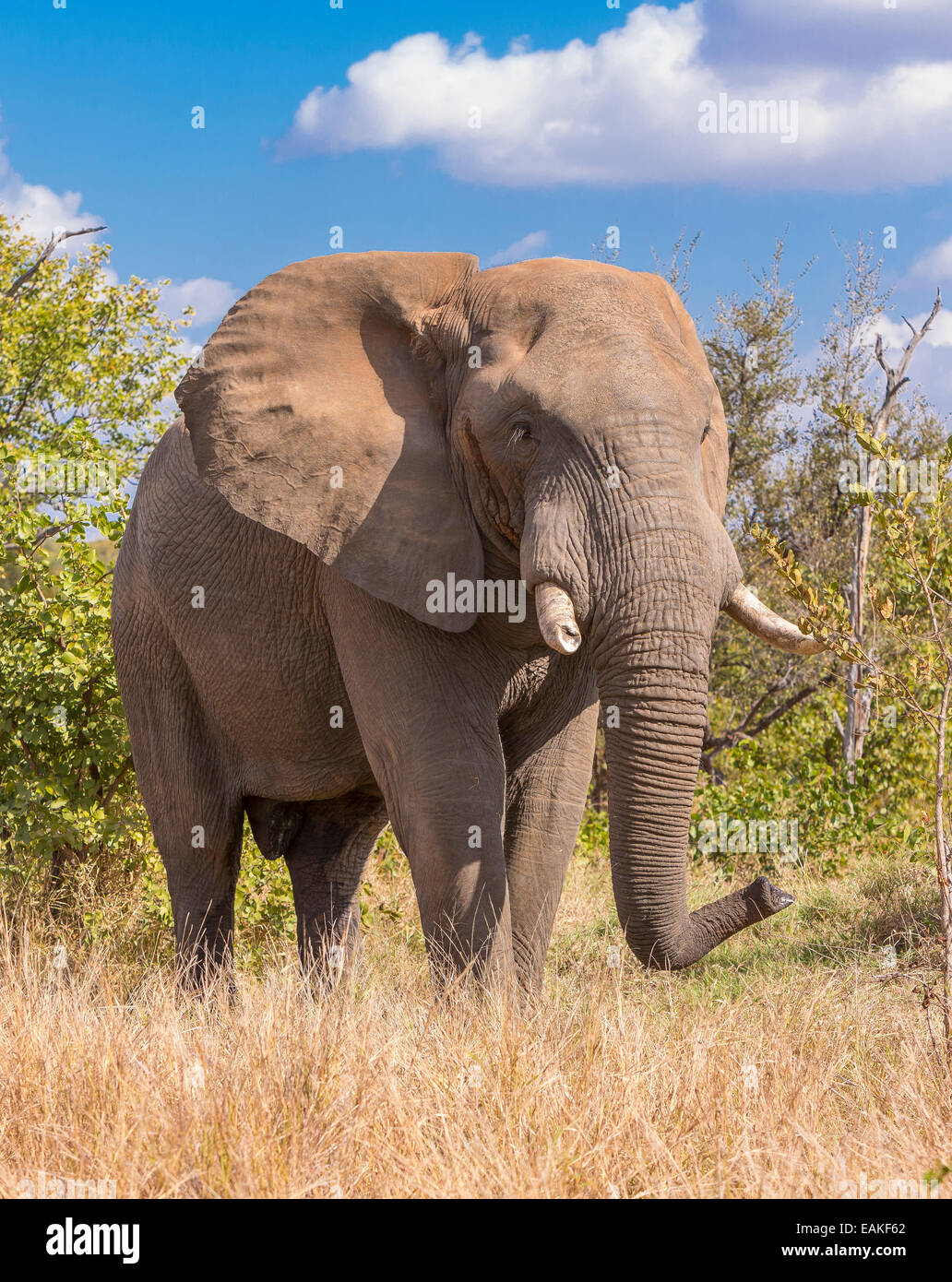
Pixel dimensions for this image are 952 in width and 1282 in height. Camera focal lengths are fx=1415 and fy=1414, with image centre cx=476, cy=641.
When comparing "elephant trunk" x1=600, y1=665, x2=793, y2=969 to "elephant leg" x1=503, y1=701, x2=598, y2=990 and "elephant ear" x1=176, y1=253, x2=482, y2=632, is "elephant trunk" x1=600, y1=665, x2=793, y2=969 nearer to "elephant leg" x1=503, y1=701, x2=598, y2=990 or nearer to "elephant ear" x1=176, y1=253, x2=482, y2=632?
"elephant ear" x1=176, y1=253, x2=482, y2=632

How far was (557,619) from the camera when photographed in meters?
4.46

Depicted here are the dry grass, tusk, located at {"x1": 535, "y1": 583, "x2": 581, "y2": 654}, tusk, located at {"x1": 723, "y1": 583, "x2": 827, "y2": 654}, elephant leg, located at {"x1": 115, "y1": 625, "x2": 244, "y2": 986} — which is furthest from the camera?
elephant leg, located at {"x1": 115, "y1": 625, "x2": 244, "y2": 986}

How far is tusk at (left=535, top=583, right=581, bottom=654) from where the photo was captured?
4.39 meters

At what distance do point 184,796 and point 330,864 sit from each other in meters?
0.87

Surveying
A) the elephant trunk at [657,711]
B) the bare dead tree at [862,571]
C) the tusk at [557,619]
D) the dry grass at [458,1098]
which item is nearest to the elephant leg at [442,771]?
the dry grass at [458,1098]

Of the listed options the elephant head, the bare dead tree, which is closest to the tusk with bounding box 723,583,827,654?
the elephant head

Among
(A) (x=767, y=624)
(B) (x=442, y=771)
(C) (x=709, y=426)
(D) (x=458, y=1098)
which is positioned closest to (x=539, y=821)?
(B) (x=442, y=771)

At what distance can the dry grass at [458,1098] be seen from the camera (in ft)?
12.0

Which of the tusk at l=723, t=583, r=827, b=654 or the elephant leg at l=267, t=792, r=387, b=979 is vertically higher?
the tusk at l=723, t=583, r=827, b=654

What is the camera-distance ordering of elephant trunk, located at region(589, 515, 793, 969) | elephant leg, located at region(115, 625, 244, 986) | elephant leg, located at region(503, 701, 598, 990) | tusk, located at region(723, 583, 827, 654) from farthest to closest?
1. elephant leg, located at region(115, 625, 244, 986)
2. elephant leg, located at region(503, 701, 598, 990)
3. tusk, located at region(723, 583, 827, 654)
4. elephant trunk, located at region(589, 515, 793, 969)

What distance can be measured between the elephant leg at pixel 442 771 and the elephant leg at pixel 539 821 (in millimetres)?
675

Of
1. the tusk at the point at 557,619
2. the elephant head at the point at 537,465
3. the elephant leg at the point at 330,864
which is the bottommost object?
the elephant leg at the point at 330,864

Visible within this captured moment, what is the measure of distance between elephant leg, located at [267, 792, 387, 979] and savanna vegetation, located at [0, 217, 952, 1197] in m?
0.24

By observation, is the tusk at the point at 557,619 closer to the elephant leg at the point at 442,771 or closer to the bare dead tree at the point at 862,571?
the elephant leg at the point at 442,771
